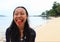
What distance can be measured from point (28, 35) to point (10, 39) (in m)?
0.21

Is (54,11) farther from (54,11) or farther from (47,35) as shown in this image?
(47,35)

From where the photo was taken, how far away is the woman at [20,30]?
2.71 m

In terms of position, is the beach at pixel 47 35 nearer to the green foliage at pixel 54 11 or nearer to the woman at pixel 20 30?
the woman at pixel 20 30

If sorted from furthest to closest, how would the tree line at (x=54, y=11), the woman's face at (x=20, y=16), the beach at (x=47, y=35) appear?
the tree line at (x=54, y=11) < the beach at (x=47, y=35) < the woman's face at (x=20, y=16)

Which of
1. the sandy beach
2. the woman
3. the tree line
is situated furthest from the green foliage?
the woman

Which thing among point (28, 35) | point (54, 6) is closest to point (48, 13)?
point (54, 6)

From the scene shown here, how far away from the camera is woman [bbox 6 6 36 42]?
271 cm

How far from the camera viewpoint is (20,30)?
2758 mm

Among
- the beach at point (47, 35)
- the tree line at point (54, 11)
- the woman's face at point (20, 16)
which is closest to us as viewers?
the woman's face at point (20, 16)

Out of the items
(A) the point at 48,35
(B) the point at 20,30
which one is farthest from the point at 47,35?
(B) the point at 20,30

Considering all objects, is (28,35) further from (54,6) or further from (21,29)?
(54,6)

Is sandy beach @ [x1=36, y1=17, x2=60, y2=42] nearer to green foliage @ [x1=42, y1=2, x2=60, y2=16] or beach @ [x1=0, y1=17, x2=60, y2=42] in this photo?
beach @ [x1=0, y1=17, x2=60, y2=42]

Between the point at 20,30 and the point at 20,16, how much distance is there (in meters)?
0.18

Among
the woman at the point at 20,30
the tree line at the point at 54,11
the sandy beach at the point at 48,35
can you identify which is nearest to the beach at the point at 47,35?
the sandy beach at the point at 48,35
